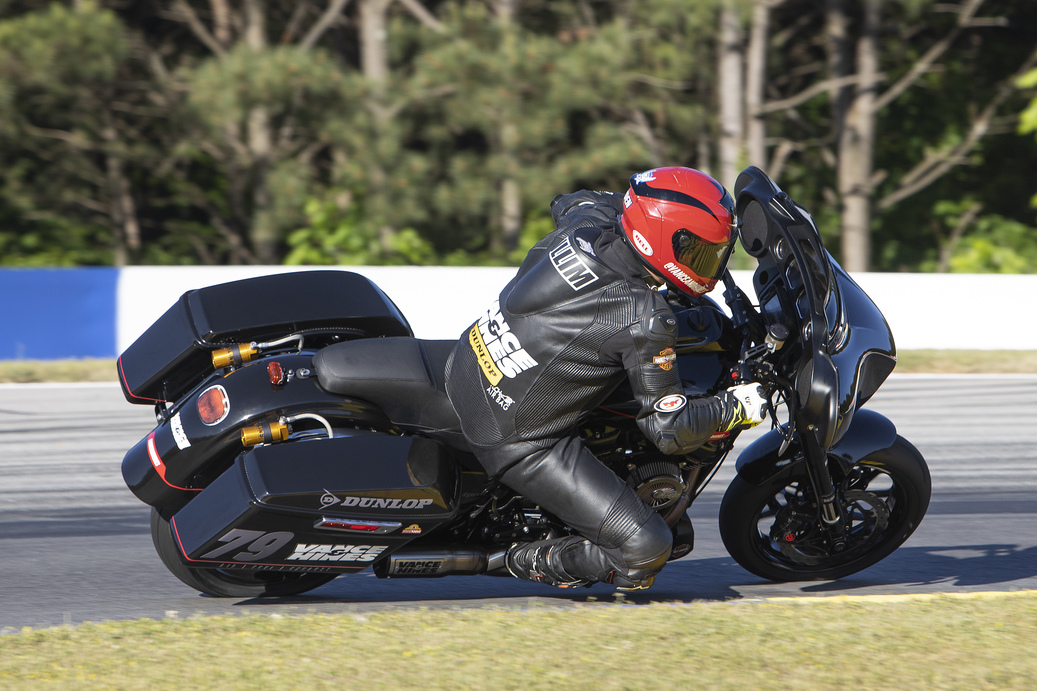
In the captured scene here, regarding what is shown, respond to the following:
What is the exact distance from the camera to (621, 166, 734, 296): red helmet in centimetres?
353

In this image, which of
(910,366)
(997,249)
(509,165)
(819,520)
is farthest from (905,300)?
(819,520)

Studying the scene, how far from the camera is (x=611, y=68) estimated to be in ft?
47.9

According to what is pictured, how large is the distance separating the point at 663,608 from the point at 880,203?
17.4 m

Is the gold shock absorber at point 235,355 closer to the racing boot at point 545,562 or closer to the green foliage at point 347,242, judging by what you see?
the racing boot at point 545,562

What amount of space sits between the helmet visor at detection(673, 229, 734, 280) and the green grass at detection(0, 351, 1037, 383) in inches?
280

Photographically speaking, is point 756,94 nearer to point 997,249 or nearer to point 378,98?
point 997,249

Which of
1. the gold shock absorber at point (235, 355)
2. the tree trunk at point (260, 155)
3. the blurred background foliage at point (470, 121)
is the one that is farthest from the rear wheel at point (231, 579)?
the tree trunk at point (260, 155)

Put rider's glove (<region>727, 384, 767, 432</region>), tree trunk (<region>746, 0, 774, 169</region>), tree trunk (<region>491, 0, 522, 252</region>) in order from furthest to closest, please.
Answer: tree trunk (<region>746, 0, 774, 169</region>)
tree trunk (<region>491, 0, 522, 252</region>)
rider's glove (<region>727, 384, 767, 432</region>)

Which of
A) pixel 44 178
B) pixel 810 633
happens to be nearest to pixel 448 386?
pixel 810 633

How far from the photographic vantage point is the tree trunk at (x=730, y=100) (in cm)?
1580

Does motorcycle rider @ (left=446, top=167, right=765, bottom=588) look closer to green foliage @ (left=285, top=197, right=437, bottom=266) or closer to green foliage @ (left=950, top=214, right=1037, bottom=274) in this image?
green foliage @ (left=285, top=197, right=437, bottom=266)

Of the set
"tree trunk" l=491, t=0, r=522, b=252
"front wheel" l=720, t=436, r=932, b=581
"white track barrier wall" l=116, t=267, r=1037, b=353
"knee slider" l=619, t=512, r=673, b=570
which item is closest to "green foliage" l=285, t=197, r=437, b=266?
"tree trunk" l=491, t=0, r=522, b=252

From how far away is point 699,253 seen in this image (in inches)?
140

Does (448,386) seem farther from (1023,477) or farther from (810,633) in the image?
(1023,477)
